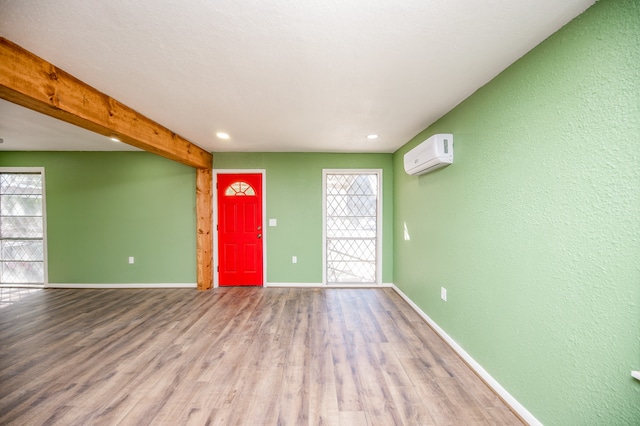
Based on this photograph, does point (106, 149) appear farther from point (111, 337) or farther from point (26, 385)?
point (26, 385)

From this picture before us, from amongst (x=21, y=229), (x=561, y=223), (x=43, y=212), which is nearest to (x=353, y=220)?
(x=561, y=223)

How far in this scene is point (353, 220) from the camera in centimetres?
416

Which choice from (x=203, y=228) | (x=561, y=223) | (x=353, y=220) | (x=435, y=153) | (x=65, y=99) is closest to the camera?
(x=561, y=223)

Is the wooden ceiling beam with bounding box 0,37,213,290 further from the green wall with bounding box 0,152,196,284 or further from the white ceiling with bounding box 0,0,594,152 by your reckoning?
the green wall with bounding box 0,152,196,284

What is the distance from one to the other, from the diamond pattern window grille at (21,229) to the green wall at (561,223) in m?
6.32

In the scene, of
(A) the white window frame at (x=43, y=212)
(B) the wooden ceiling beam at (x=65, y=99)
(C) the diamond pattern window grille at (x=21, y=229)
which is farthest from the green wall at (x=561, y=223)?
(C) the diamond pattern window grille at (x=21, y=229)

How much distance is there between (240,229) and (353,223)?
76.5 inches

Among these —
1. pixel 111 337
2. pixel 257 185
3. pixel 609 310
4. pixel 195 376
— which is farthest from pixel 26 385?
pixel 609 310

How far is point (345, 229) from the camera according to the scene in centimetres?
417

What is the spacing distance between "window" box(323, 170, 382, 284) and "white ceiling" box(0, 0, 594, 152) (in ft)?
5.90

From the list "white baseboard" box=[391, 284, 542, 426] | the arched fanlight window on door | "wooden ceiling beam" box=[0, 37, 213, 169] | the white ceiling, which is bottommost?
"white baseboard" box=[391, 284, 542, 426]

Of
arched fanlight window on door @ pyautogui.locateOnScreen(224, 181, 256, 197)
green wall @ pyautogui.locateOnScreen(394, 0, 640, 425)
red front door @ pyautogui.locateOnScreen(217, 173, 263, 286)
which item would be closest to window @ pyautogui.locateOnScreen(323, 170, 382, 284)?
red front door @ pyautogui.locateOnScreen(217, 173, 263, 286)

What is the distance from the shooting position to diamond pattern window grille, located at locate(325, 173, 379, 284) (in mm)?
4145

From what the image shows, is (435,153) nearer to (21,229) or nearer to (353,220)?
(353,220)
